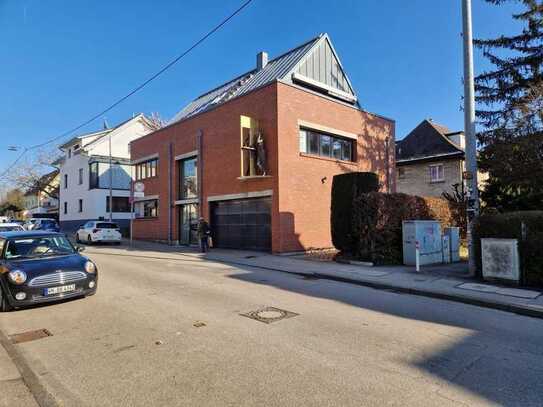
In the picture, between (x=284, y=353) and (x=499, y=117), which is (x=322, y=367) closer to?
(x=284, y=353)

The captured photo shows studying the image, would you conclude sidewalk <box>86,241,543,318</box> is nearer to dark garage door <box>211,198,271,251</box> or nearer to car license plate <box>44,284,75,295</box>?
dark garage door <box>211,198,271,251</box>

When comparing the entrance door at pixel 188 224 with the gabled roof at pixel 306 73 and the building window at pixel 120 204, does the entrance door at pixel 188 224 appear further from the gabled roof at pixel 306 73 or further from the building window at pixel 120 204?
the building window at pixel 120 204

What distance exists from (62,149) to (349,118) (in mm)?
38900

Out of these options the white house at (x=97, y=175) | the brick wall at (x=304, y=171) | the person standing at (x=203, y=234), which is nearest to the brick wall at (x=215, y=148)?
the brick wall at (x=304, y=171)

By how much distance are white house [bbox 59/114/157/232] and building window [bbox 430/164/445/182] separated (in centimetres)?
2861

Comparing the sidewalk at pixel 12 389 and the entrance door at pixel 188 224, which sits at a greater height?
the entrance door at pixel 188 224

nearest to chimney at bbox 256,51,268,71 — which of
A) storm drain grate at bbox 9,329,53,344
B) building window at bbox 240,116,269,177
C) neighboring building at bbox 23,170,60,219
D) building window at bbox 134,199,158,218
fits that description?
building window at bbox 240,116,269,177

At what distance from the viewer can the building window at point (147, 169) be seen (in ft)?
85.3

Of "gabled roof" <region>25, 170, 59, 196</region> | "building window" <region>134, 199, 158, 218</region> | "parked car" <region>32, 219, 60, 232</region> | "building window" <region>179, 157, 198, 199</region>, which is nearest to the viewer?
"building window" <region>179, 157, 198, 199</region>

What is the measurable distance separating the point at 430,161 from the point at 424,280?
2271cm

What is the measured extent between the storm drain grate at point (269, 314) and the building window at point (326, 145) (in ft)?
39.2

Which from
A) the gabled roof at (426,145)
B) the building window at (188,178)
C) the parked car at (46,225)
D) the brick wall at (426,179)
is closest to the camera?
the building window at (188,178)

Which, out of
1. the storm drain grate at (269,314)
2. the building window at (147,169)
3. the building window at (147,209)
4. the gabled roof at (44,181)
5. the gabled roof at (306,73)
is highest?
the gabled roof at (306,73)

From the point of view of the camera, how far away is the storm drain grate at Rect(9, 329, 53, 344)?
543 centimetres
